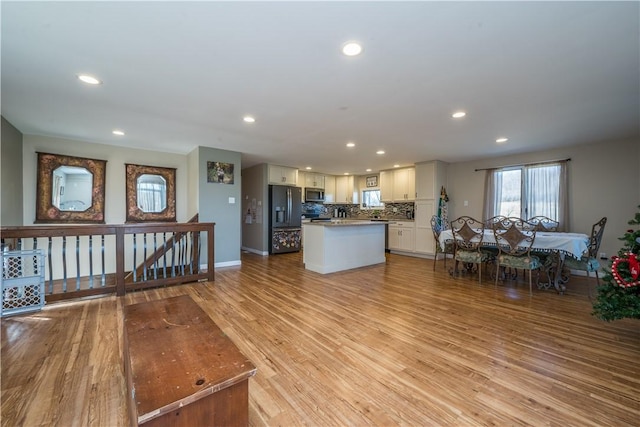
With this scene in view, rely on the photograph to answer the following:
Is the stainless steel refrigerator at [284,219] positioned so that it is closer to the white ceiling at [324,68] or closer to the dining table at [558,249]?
the white ceiling at [324,68]

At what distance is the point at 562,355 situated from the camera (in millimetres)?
2076

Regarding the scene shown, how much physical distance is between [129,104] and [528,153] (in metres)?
6.80

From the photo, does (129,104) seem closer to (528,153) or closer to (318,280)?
(318,280)

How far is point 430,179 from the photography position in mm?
6258

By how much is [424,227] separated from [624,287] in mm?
4239

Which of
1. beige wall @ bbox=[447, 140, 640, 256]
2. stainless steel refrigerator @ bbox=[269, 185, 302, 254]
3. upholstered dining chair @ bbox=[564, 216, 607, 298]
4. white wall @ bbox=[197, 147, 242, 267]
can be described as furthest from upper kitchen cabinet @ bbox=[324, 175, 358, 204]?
upholstered dining chair @ bbox=[564, 216, 607, 298]

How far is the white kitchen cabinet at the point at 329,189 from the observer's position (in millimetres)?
8594

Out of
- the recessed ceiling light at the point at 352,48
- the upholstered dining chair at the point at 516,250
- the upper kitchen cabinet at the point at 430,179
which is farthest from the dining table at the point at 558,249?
the recessed ceiling light at the point at 352,48

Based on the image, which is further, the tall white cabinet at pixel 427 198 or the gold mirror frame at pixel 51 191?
the tall white cabinet at pixel 427 198

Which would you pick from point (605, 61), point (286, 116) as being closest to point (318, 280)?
point (286, 116)

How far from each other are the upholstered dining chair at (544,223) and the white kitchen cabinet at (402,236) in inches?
93.7

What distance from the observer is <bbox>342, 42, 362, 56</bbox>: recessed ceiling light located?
188cm

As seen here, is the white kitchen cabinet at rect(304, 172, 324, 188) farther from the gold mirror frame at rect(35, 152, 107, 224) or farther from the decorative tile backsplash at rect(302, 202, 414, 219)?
the gold mirror frame at rect(35, 152, 107, 224)

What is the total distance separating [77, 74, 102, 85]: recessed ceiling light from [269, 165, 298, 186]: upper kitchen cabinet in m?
4.36
